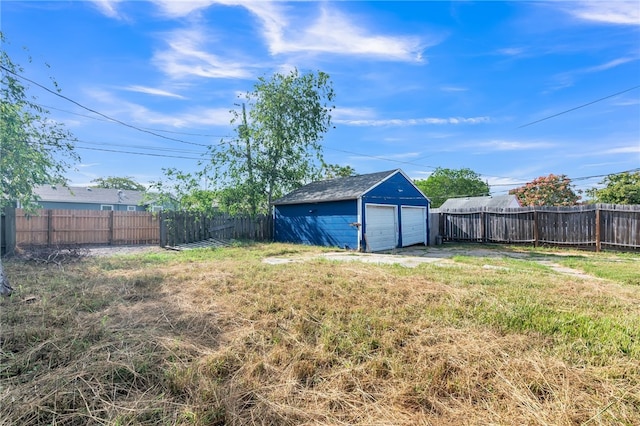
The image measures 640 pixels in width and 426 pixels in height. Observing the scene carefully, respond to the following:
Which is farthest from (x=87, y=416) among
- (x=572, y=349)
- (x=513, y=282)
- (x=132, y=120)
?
(x=132, y=120)

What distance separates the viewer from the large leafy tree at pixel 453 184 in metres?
36.0

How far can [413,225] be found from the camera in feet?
42.2

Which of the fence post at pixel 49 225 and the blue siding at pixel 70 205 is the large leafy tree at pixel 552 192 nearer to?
the fence post at pixel 49 225

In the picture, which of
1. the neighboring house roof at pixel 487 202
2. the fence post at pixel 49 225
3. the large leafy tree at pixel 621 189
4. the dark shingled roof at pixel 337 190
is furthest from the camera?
the neighboring house roof at pixel 487 202

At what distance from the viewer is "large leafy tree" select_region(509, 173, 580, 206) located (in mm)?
25016

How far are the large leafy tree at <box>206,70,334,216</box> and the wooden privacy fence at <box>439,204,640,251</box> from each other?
8.46 m

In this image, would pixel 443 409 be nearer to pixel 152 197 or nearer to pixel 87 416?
pixel 87 416

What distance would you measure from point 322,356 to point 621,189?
24084 millimetres

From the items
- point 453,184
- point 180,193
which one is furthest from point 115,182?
point 453,184

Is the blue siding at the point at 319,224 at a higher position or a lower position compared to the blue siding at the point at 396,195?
lower

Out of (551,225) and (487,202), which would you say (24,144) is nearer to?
(551,225)

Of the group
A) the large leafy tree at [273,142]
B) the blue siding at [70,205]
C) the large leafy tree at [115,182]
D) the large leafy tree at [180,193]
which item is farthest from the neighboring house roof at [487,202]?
the large leafy tree at [115,182]

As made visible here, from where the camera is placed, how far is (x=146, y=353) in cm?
233

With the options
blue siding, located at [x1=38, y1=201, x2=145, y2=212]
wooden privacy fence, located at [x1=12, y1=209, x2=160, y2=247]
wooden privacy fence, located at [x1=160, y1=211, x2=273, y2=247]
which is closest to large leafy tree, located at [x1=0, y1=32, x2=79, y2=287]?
wooden privacy fence, located at [x1=12, y1=209, x2=160, y2=247]
